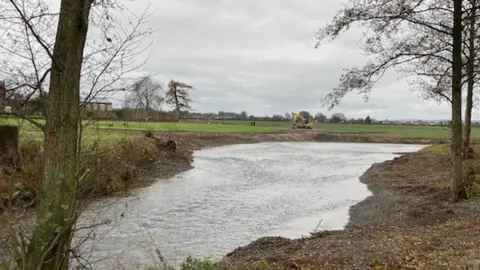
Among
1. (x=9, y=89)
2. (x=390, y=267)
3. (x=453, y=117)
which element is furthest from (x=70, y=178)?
(x=453, y=117)

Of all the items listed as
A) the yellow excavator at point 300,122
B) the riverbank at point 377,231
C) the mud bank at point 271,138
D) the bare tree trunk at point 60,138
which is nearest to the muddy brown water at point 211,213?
the bare tree trunk at point 60,138

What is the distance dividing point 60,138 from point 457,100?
10726 mm

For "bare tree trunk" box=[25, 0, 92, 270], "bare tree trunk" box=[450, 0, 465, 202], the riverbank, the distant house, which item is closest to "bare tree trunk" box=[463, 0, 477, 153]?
"bare tree trunk" box=[450, 0, 465, 202]

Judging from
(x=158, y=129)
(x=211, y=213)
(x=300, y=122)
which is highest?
(x=300, y=122)

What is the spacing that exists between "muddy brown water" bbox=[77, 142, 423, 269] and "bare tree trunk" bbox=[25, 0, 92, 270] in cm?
75

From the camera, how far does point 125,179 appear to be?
829 inches

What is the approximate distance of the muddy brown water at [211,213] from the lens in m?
10.2

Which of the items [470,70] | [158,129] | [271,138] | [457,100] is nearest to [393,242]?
[457,100]

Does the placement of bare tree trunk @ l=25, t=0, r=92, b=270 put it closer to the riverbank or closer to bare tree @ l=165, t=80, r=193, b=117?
the riverbank

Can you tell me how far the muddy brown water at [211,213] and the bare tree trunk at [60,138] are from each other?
75 cm

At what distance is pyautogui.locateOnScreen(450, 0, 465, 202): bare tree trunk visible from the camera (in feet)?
38.6

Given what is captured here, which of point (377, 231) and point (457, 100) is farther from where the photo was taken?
point (457, 100)

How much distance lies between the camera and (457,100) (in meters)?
12.2

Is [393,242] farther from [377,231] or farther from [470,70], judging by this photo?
[470,70]
